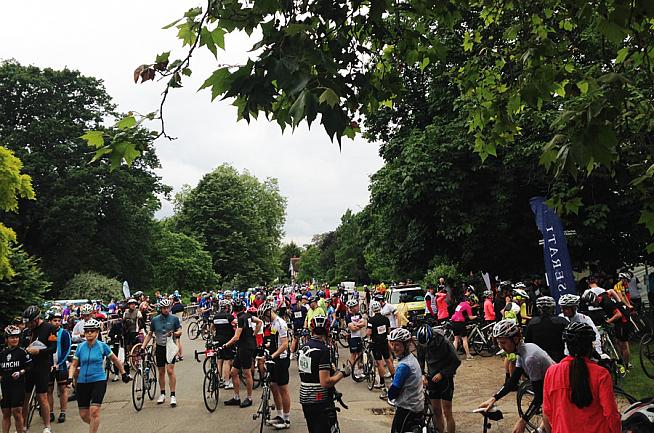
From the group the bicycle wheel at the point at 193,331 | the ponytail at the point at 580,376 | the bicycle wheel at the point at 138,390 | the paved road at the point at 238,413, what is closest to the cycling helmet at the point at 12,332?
the paved road at the point at 238,413

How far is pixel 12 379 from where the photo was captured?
28.6 feet

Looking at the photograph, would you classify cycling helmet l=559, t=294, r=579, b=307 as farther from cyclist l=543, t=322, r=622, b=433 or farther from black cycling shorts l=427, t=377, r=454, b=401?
cyclist l=543, t=322, r=622, b=433

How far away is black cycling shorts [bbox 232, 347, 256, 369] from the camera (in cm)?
1109

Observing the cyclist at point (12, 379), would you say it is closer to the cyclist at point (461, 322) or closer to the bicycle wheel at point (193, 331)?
the cyclist at point (461, 322)

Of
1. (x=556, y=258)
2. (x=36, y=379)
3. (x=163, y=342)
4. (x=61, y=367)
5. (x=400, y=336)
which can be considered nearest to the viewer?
(x=400, y=336)

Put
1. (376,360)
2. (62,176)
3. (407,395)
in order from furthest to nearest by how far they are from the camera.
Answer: (62,176)
(376,360)
(407,395)

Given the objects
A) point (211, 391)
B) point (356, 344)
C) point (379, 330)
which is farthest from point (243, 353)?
point (356, 344)

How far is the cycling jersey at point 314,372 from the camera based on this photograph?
6.95 m

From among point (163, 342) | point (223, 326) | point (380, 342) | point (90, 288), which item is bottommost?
point (380, 342)

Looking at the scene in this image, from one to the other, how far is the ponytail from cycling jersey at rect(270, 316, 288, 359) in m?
6.05

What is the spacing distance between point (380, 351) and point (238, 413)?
352 cm

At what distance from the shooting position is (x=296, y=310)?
18312mm

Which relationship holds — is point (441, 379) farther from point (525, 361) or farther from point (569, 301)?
point (569, 301)

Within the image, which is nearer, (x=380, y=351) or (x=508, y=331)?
(x=508, y=331)
